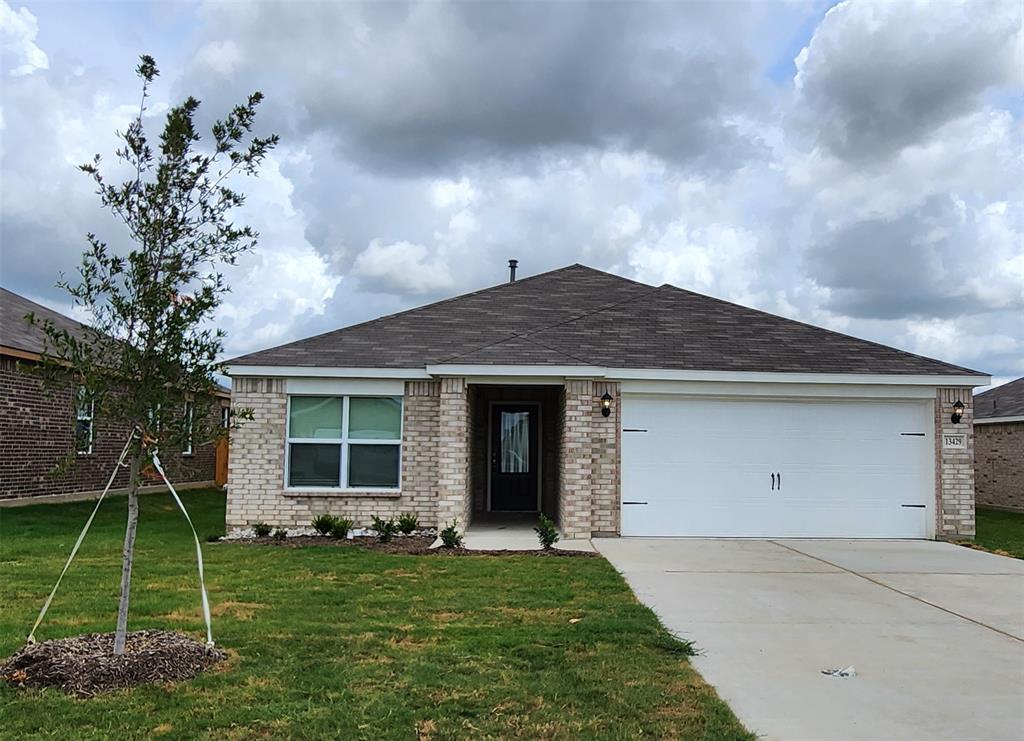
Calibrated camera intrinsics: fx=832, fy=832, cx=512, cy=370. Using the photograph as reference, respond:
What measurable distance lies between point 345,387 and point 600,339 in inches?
165

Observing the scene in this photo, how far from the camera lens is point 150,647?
5496mm

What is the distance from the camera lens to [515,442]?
16516 mm

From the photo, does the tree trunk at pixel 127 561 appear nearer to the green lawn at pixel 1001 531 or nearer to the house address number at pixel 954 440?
the green lawn at pixel 1001 531

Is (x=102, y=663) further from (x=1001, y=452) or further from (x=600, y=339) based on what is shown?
(x=1001, y=452)

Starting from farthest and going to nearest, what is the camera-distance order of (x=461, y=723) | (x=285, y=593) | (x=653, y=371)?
(x=653, y=371)
(x=285, y=593)
(x=461, y=723)

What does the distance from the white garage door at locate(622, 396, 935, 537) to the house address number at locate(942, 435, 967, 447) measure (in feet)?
0.67

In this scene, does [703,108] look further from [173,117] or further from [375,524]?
[173,117]

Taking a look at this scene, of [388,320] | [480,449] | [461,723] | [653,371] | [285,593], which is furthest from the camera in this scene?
[480,449]

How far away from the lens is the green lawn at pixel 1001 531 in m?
12.1

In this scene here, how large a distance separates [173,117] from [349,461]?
8.16 m

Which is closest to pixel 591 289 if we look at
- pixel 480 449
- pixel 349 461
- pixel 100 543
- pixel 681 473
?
pixel 480 449

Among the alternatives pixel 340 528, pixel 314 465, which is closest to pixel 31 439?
pixel 314 465

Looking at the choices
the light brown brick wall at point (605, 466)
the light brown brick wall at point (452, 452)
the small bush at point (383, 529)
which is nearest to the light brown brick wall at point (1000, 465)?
the light brown brick wall at point (605, 466)

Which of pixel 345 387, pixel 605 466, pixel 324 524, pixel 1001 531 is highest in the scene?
pixel 345 387
